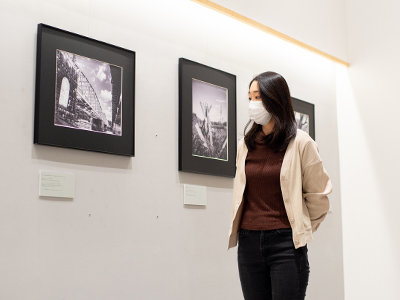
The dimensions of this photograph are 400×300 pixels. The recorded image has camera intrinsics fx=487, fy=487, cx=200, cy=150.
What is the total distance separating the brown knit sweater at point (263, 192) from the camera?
8.21ft

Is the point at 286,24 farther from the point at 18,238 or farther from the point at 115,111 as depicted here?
the point at 18,238

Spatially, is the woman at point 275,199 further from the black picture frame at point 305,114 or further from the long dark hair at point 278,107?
the black picture frame at point 305,114

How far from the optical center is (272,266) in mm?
2436

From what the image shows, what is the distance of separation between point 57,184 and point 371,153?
11.6 ft

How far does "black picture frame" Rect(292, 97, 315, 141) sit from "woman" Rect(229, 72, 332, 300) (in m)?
2.22

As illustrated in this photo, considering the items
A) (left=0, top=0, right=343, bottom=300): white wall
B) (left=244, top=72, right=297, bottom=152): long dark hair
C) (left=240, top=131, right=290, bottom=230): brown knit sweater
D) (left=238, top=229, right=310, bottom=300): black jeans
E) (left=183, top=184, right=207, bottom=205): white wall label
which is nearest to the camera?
(left=238, top=229, right=310, bottom=300): black jeans

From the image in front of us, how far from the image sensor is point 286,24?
459 centimetres

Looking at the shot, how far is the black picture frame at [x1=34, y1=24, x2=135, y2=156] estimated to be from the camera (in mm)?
2879

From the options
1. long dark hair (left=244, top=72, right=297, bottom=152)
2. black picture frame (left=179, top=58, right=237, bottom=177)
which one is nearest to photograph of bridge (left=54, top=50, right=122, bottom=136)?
black picture frame (left=179, top=58, right=237, bottom=177)

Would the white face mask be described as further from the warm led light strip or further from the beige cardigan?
the warm led light strip

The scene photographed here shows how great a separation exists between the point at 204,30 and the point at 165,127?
0.97 m

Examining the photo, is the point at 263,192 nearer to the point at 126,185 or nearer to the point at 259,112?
the point at 259,112

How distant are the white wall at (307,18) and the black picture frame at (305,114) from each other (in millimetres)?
596

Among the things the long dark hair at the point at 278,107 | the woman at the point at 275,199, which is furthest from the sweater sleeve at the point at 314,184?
the long dark hair at the point at 278,107
